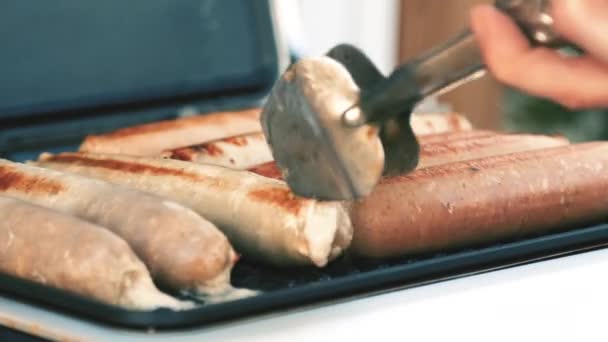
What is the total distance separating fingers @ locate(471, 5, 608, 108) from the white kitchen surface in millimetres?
230

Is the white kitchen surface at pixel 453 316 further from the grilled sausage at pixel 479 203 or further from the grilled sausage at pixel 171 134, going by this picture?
the grilled sausage at pixel 171 134

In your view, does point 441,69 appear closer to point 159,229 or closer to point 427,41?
point 159,229

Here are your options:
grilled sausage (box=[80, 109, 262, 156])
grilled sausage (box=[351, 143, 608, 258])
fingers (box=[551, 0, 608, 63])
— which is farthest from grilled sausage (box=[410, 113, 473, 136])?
fingers (box=[551, 0, 608, 63])

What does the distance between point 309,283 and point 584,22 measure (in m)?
0.36

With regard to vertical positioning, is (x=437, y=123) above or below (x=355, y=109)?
below

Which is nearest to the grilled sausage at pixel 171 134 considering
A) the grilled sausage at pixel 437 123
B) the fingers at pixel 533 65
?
the grilled sausage at pixel 437 123

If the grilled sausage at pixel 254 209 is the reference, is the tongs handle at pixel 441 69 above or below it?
above

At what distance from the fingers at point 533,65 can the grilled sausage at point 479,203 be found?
288mm

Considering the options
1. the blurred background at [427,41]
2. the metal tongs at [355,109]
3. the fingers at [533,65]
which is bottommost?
the blurred background at [427,41]

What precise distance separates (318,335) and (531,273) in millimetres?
254

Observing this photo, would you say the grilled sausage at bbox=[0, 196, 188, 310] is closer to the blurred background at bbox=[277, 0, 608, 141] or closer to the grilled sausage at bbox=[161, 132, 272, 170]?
the grilled sausage at bbox=[161, 132, 272, 170]

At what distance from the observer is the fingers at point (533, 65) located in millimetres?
743

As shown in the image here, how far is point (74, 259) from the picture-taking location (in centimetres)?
89

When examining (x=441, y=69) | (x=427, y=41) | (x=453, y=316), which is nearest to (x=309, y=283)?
(x=453, y=316)
